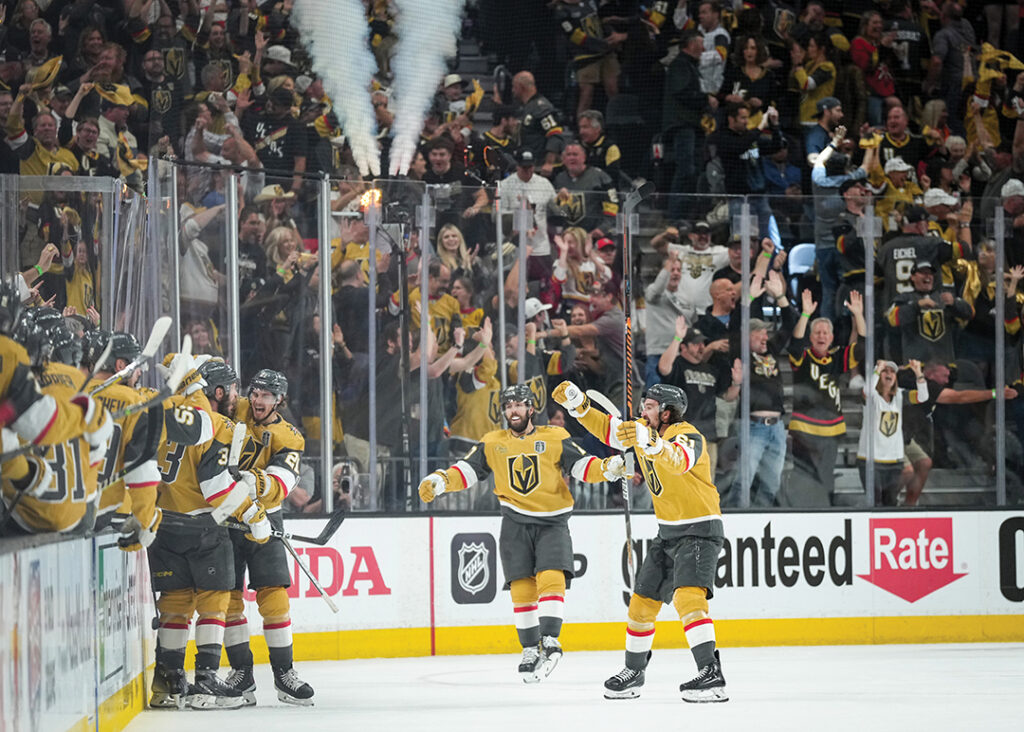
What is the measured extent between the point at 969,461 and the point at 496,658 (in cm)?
331

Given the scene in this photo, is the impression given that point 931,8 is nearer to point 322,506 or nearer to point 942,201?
point 942,201

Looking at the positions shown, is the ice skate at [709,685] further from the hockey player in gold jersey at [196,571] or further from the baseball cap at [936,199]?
the baseball cap at [936,199]

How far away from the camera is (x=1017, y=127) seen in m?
11.6

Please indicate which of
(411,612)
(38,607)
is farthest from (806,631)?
(38,607)

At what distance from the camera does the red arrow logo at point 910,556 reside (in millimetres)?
9016

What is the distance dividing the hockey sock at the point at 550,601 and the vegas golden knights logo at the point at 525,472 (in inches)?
17.2


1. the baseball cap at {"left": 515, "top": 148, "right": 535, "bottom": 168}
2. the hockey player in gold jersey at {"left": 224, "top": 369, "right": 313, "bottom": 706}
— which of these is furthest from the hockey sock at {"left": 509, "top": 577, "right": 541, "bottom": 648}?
the baseball cap at {"left": 515, "top": 148, "right": 535, "bottom": 168}

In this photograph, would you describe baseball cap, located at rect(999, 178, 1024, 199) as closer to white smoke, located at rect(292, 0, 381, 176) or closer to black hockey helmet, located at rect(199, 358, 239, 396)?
white smoke, located at rect(292, 0, 381, 176)

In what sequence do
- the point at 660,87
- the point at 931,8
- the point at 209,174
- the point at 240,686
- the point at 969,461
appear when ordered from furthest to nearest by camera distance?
the point at 931,8
the point at 660,87
the point at 969,461
the point at 209,174
the point at 240,686

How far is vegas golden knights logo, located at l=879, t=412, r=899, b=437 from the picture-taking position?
30.0ft

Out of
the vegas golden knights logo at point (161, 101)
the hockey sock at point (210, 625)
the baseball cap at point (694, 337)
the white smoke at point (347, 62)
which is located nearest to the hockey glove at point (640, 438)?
the hockey sock at point (210, 625)

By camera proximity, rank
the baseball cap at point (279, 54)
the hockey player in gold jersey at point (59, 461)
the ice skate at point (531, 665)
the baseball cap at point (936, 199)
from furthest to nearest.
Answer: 1. the baseball cap at point (279, 54)
2. the baseball cap at point (936, 199)
3. the ice skate at point (531, 665)
4. the hockey player in gold jersey at point (59, 461)

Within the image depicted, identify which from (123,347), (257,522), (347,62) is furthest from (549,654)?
(347,62)

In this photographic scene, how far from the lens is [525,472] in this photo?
743 cm
